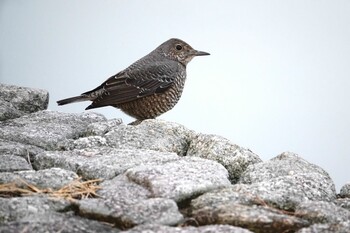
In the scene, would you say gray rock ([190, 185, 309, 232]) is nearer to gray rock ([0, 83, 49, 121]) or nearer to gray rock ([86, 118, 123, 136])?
gray rock ([86, 118, 123, 136])

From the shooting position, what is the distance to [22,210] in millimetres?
3258

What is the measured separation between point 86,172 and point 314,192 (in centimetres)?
156

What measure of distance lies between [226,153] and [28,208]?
2.15 metres

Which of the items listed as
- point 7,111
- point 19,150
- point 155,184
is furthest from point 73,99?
point 155,184

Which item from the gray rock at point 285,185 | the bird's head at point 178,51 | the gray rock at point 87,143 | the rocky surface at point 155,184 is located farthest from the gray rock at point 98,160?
the bird's head at point 178,51

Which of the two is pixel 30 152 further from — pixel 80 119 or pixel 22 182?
pixel 80 119

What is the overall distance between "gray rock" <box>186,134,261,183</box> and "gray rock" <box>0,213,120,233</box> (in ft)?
6.18

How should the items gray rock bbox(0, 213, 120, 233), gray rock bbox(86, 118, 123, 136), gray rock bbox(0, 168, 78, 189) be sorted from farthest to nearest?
gray rock bbox(86, 118, 123, 136) < gray rock bbox(0, 168, 78, 189) < gray rock bbox(0, 213, 120, 233)

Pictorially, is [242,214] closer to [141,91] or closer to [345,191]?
[345,191]

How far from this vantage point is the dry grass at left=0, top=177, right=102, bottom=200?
11.9 ft

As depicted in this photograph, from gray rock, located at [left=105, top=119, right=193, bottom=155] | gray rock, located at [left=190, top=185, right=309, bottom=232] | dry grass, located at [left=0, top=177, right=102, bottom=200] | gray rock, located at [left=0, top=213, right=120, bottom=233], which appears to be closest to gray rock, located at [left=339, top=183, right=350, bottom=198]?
gray rock, located at [left=190, top=185, right=309, bottom=232]

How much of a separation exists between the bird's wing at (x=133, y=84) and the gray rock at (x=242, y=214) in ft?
12.7

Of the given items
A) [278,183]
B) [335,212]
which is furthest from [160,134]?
[335,212]

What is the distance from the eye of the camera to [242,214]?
3.26m
